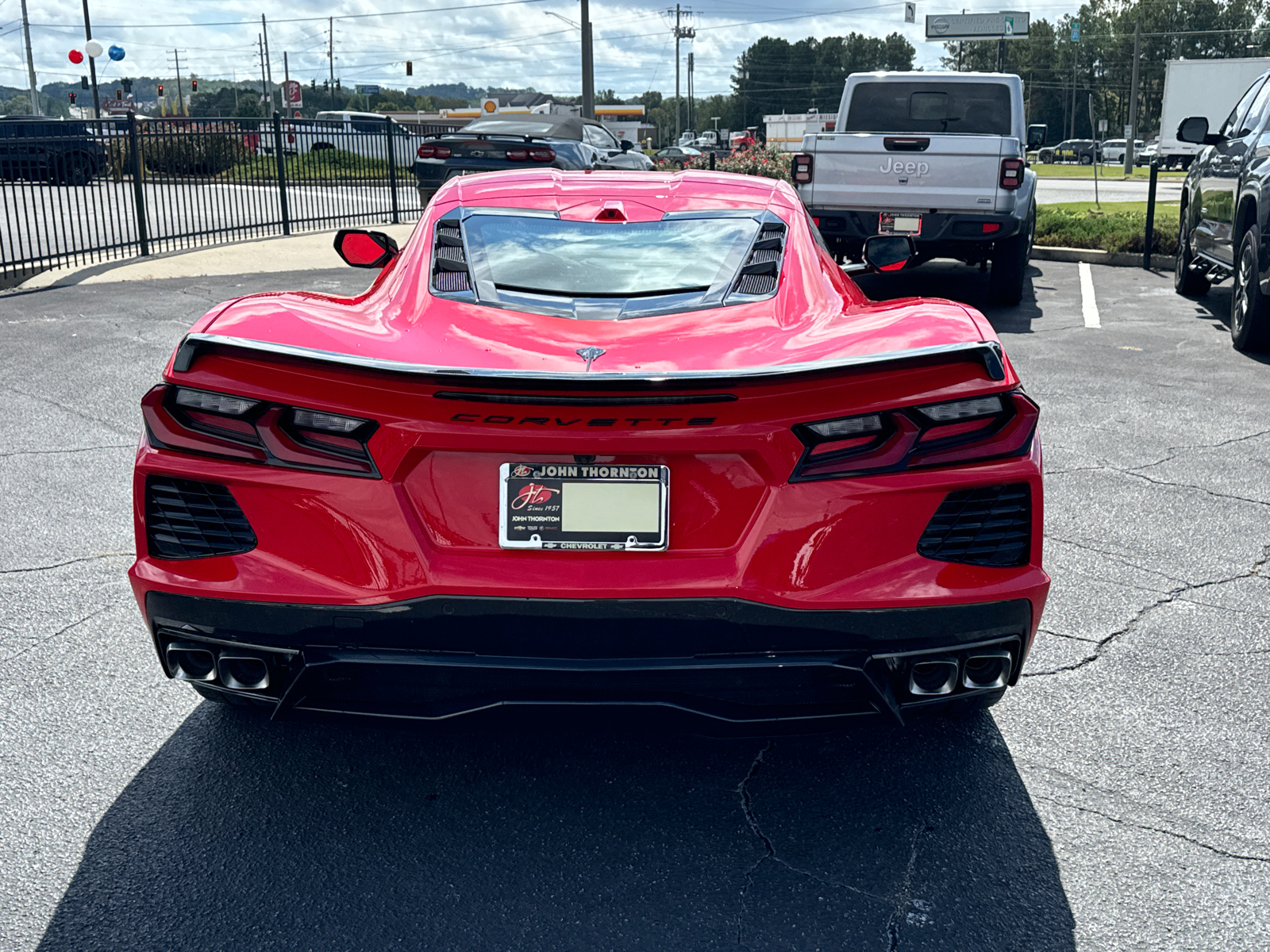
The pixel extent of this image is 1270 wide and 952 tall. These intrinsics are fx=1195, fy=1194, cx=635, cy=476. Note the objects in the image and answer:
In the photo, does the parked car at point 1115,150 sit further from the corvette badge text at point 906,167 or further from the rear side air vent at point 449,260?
the rear side air vent at point 449,260

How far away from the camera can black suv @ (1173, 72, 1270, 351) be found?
8859 mm

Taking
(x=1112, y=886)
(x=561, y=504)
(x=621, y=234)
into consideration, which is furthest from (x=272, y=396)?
(x=1112, y=886)

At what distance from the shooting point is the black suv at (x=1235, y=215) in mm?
8859

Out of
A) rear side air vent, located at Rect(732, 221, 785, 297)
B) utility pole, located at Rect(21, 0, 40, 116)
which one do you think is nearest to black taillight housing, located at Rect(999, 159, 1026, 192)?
rear side air vent, located at Rect(732, 221, 785, 297)

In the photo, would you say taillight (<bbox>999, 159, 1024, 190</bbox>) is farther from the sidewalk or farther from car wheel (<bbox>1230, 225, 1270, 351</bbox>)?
the sidewalk

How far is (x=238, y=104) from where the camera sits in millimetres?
107625

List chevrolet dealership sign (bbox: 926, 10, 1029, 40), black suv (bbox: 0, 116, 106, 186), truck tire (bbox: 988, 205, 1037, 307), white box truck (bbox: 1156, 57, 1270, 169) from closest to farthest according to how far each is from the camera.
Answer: truck tire (bbox: 988, 205, 1037, 307) < black suv (bbox: 0, 116, 106, 186) < white box truck (bbox: 1156, 57, 1270, 169) < chevrolet dealership sign (bbox: 926, 10, 1029, 40)

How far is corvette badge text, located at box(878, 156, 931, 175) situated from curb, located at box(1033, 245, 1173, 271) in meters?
5.35

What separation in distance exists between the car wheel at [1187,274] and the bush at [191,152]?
40.0 feet

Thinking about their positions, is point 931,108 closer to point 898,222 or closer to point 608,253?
point 898,222

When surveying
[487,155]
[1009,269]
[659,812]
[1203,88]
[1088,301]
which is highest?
[1203,88]

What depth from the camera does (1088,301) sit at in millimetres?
11961

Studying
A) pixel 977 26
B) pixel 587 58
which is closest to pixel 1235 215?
pixel 587 58

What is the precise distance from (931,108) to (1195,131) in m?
3.09
